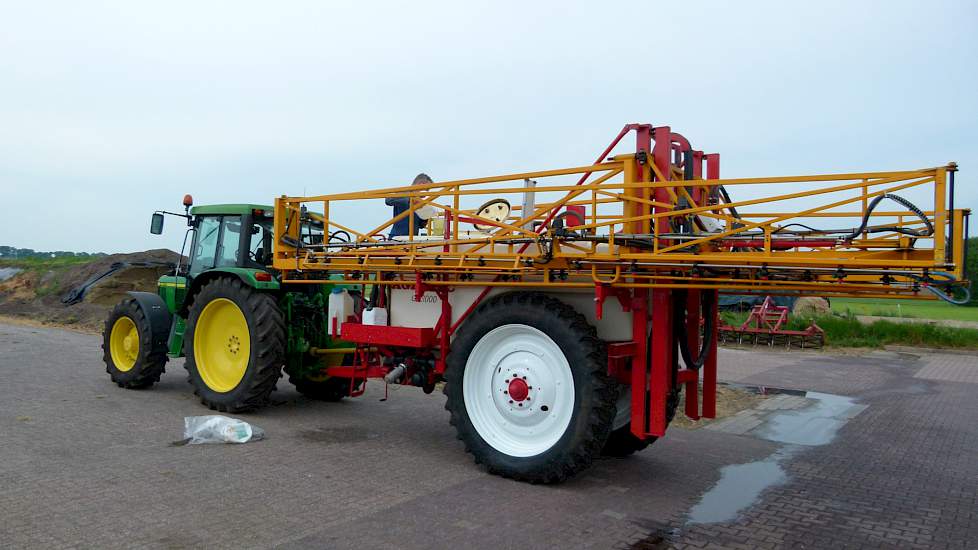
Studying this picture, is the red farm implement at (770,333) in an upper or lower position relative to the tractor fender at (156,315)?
lower

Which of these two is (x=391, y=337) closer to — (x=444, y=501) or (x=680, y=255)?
(x=444, y=501)

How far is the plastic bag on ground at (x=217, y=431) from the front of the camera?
6676mm

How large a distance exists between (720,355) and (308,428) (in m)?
12.3

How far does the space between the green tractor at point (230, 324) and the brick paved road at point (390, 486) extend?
35 centimetres

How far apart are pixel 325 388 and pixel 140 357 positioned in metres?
2.43

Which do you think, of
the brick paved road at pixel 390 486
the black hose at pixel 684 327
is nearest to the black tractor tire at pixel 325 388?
the brick paved road at pixel 390 486

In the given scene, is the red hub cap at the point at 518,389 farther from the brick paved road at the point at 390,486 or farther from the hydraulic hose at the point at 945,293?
the hydraulic hose at the point at 945,293

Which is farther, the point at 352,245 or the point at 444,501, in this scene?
the point at 352,245

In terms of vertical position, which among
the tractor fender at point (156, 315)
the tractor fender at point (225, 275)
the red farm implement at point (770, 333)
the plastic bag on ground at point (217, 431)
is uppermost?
the tractor fender at point (225, 275)

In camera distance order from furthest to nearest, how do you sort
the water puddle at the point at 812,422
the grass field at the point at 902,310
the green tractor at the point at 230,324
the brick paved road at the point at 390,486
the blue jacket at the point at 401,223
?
the grass field at the point at 902,310 → the water puddle at the point at 812,422 → the green tractor at the point at 230,324 → the blue jacket at the point at 401,223 → the brick paved road at the point at 390,486

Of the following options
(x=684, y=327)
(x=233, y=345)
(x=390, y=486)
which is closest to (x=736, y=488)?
(x=684, y=327)

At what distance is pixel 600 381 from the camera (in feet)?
18.1

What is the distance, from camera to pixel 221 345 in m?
8.43

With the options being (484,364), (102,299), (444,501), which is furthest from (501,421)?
(102,299)
